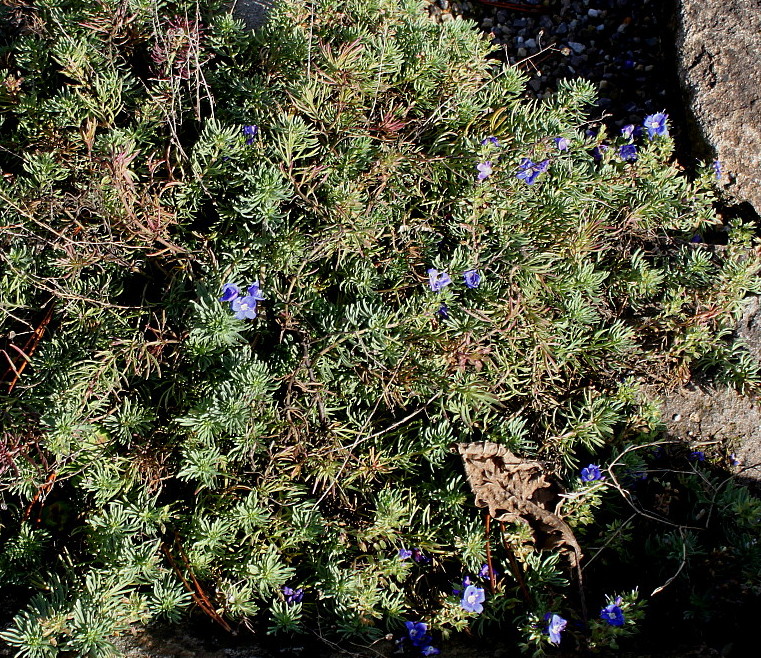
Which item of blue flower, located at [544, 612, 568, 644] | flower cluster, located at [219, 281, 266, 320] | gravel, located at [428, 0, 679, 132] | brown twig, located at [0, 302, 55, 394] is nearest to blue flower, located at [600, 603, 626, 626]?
blue flower, located at [544, 612, 568, 644]

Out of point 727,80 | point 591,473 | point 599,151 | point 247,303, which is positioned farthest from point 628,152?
point 247,303

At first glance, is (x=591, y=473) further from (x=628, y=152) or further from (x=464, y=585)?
(x=628, y=152)

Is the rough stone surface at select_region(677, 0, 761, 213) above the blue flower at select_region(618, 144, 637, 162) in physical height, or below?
above

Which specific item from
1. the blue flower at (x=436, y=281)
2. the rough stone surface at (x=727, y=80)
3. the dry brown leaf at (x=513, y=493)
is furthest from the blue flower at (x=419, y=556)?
the rough stone surface at (x=727, y=80)

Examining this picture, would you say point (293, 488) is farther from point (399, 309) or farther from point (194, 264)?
point (194, 264)

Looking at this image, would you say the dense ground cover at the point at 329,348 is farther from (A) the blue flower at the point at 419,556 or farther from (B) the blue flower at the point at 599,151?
(B) the blue flower at the point at 599,151

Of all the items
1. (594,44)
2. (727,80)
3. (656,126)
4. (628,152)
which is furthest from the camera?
(594,44)

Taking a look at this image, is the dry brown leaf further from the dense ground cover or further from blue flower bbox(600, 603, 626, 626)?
blue flower bbox(600, 603, 626, 626)
